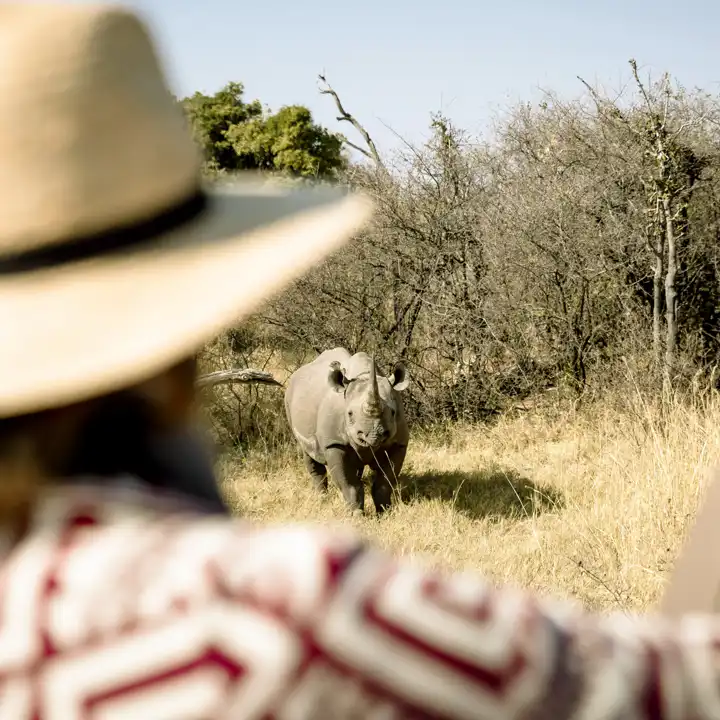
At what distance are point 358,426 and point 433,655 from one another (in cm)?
650

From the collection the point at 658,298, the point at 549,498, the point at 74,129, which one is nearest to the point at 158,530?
the point at 74,129

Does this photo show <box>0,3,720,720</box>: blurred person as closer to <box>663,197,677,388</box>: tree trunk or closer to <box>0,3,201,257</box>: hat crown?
<box>0,3,201,257</box>: hat crown

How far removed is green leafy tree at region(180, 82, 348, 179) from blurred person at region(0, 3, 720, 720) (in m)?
20.4

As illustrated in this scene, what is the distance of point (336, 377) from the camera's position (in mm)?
7504

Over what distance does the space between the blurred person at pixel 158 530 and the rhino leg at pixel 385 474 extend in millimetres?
6554

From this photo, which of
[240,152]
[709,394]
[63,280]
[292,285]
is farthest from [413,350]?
[240,152]

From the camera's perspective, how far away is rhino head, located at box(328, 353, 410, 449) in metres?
7.02

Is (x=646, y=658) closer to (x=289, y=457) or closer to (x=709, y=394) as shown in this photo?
(x=709, y=394)

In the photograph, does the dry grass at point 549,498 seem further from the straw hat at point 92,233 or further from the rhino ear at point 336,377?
the straw hat at point 92,233

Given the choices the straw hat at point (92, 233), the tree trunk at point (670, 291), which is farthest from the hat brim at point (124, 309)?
the tree trunk at point (670, 291)

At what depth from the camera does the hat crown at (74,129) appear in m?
0.81

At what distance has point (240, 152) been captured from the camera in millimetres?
21750

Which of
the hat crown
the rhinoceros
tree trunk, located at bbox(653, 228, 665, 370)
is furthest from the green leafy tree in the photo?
the hat crown

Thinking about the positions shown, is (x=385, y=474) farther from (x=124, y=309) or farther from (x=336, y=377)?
(x=124, y=309)
